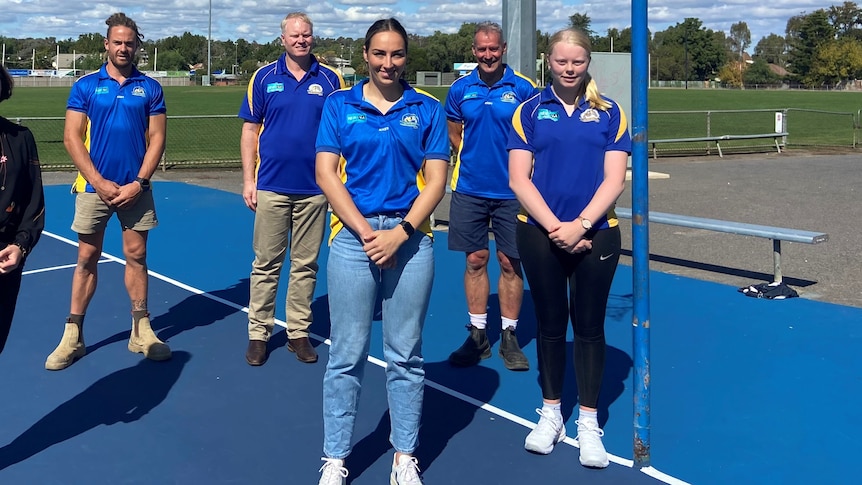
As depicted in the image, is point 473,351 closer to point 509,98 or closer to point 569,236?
point 509,98

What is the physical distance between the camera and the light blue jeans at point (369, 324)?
404cm

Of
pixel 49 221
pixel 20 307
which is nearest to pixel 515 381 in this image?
pixel 20 307

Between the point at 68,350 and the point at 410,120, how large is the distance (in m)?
3.27

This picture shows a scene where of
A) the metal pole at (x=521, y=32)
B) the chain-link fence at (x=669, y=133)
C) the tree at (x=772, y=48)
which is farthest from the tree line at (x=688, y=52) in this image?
the metal pole at (x=521, y=32)

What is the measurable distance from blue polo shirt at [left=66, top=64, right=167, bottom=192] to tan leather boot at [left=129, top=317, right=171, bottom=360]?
100 centimetres

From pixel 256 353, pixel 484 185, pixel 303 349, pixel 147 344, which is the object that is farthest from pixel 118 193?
pixel 484 185

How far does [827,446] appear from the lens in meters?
4.60

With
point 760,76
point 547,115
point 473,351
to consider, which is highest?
point 760,76

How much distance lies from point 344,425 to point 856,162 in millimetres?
19488

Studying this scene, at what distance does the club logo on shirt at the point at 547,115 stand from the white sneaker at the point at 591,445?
1.52 meters

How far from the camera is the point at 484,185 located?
595 cm

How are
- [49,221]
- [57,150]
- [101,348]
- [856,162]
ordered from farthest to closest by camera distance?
[57,150] < [856,162] < [49,221] < [101,348]

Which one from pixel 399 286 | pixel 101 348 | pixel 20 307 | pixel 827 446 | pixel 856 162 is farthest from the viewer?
pixel 856 162

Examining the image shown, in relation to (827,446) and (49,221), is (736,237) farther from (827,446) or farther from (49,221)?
(49,221)
